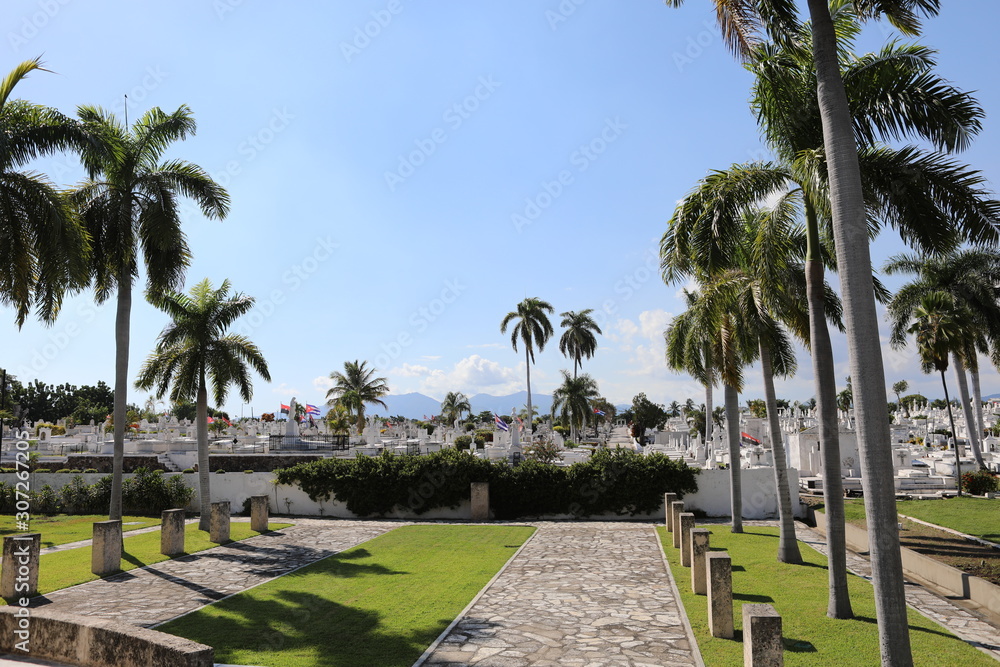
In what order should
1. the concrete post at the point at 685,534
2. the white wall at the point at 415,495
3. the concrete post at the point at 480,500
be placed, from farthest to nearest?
1. the concrete post at the point at 480,500
2. the white wall at the point at 415,495
3. the concrete post at the point at 685,534

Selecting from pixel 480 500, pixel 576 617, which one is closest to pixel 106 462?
pixel 480 500

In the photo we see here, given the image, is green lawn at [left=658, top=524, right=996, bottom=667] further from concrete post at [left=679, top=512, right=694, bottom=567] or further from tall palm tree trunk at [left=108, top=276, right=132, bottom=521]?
tall palm tree trunk at [left=108, top=276, right=132, bottom=521]

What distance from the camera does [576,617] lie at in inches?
385

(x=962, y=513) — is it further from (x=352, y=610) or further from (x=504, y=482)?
(x=352, y=610)

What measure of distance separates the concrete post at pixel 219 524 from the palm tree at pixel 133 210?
2.55 metres

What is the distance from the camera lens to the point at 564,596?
11.1 meters

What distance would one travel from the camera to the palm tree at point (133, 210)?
17703 millimetres

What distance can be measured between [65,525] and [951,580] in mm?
24729

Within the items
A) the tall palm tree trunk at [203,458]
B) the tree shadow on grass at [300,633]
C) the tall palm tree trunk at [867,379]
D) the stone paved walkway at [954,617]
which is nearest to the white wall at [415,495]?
the tall palm tree trunk at [203,458]

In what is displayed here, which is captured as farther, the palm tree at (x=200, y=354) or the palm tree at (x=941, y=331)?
the palm tree at (x=941, y=331)

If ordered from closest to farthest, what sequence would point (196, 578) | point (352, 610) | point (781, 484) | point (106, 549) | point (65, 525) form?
point (352, 610), point (196, 578), point (106, 549), point (781, 484), point (65, 525)

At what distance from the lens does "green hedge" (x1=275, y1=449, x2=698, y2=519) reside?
71.5ft

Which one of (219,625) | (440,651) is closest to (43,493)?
(219,625)

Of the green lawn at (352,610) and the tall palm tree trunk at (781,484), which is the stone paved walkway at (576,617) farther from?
the tall palm tree trunk at (781,484)
